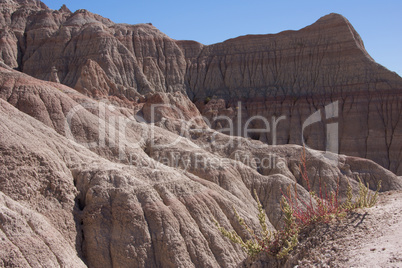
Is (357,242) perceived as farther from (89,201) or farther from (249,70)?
(249,70)

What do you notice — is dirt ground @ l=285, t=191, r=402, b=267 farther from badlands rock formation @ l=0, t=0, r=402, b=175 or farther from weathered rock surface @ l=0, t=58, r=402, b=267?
badlands rock formation @ l=0, t=0, r=402, b=175

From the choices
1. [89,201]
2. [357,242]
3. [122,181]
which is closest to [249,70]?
[122,181]

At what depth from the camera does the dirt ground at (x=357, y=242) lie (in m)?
6.38

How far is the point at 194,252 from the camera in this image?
15.3 metres

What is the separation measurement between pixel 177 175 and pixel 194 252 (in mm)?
4479

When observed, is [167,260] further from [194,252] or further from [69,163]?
[69,163]

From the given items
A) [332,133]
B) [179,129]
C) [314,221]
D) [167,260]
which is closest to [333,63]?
[332,133]

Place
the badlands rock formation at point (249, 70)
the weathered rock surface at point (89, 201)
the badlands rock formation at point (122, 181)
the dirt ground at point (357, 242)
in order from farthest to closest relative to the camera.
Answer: the badlands rock formation at point (249, 70)
the badlands rock formation at point (122, 181)
the weathered rock surface at point (89, 201)
the dirt ground at point (357, 242)

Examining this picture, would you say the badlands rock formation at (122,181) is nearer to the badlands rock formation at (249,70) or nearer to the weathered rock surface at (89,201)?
the weathered rock surface at (89,201)

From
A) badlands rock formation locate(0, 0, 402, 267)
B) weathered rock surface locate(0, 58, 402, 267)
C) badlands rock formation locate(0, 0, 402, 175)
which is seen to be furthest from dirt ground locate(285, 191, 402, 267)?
badlands rock formation locate(0, 0, 402, 175)

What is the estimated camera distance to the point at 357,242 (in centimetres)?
713

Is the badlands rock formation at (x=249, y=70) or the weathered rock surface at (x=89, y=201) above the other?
the badlands rock formation at (x=249, y=70)

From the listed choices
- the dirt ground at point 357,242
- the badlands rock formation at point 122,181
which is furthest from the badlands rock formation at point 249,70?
the dirt ground at point 357,242

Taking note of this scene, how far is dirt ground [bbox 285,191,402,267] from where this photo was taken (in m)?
6.38
